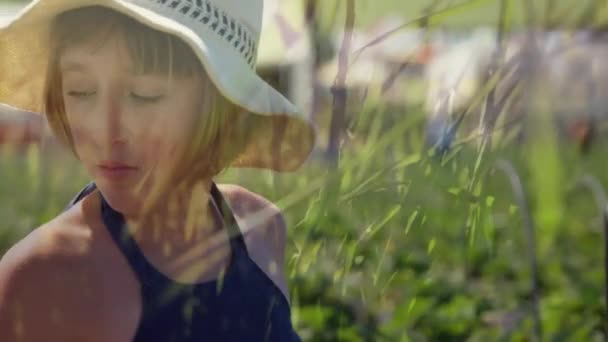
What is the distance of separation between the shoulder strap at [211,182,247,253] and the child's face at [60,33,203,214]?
9 cm

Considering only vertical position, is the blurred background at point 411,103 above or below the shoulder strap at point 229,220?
above

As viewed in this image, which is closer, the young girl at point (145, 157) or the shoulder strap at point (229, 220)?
the young girl at point (145, 157)

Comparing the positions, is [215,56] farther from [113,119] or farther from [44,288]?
[44,288]

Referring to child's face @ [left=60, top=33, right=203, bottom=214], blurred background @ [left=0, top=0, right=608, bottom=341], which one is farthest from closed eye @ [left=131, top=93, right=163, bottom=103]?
blurred background @ [left=0, top=0, right=608, bottom=341]

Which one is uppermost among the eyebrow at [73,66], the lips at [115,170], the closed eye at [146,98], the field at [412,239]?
the eyebrow at [73,66]

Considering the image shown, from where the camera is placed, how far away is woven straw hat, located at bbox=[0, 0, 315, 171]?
2.95 feet

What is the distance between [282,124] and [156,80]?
0.12 meters

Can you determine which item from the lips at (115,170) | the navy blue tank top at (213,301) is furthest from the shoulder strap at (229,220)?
the lips at (115,170)

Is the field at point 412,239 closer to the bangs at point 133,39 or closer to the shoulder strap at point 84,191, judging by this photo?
the shoulder strap at point 84,191

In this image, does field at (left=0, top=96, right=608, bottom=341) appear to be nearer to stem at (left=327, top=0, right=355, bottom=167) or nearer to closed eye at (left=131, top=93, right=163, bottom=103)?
stem at (left=327, top=0, right=355, bottom=167)

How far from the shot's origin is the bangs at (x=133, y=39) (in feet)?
2.94

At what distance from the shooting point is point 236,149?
3.21 feet

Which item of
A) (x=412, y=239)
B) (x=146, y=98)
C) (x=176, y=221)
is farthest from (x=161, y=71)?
(x=412, y=239)

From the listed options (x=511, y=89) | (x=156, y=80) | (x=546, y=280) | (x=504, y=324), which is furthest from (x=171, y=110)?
(x=546, y=280)
